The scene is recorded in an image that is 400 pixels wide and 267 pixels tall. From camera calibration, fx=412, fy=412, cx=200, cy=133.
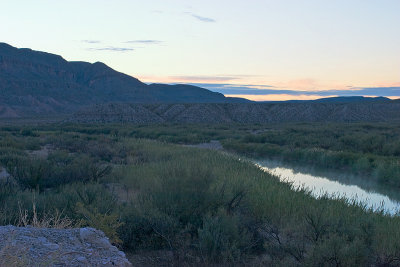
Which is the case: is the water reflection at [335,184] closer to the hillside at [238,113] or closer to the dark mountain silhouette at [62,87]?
the hillside at [238,113]

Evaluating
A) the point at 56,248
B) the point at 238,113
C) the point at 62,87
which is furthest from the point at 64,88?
the point at 56,248

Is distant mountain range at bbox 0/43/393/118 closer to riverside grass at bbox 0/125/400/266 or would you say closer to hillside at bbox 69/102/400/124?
hillside at bbox 69/102/400/124

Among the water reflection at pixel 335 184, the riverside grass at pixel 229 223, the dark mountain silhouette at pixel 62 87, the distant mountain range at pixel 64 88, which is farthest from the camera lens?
the dark mountain silhouette at pixel 62 87

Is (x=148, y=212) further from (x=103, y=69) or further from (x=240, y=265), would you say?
(x=103, y=69)

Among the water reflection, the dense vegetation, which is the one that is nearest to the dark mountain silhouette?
the dense vegetation

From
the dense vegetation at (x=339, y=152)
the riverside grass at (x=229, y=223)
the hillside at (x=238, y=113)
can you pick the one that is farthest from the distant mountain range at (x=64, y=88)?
the riverside grass at (x=229, y=223)

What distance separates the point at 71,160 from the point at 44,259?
11896 mm

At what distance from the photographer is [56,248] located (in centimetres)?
479

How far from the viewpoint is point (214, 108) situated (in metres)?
78.8

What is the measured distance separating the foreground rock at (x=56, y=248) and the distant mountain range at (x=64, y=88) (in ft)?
309

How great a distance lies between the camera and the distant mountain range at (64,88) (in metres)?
109

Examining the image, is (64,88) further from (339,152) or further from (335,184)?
(335,184)

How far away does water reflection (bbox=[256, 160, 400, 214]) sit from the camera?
534 inches

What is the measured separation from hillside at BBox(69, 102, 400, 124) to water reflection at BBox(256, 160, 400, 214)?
4865 centimetres
